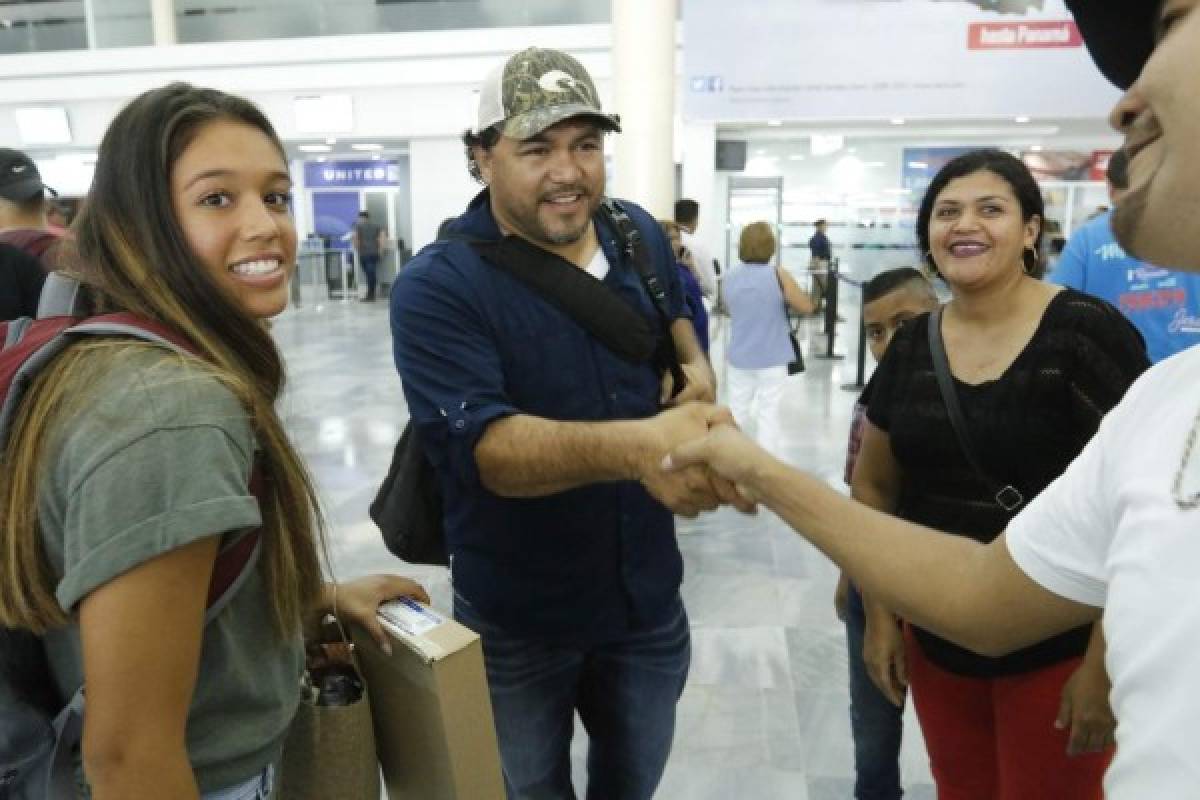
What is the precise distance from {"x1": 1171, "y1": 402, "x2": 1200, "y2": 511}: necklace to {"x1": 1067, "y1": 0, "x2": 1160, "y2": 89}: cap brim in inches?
17.8

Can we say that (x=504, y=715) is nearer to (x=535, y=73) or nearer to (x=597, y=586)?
(x=597, y=586)

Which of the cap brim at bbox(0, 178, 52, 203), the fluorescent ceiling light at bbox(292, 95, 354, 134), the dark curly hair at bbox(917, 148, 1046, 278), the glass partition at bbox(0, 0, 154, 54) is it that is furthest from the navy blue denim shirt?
the glass partition at bbox(0, 0, 154, 54)

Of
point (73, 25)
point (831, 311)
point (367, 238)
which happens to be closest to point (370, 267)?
point (367, 238)

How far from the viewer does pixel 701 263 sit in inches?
264

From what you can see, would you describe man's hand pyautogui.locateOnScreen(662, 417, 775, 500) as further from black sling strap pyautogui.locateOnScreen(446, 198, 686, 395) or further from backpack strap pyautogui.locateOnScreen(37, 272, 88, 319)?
backpack strap pyautogui.locateOnScreen(37, 272, 88, 319)

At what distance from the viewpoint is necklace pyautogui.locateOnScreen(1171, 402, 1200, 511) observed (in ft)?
2.70

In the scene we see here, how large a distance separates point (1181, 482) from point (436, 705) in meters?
0.99

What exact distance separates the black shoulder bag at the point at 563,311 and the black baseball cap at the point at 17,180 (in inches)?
138

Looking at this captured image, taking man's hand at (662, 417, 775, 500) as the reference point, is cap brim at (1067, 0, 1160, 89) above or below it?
above

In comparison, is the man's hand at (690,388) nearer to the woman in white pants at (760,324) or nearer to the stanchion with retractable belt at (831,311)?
the woman in white pants at (760,324)

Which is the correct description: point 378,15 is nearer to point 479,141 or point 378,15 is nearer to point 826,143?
point 826,143

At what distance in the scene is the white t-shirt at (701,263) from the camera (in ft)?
21.2

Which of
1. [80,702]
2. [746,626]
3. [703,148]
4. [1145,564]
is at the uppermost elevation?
[703,148]

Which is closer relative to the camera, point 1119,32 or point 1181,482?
point 1181,482
